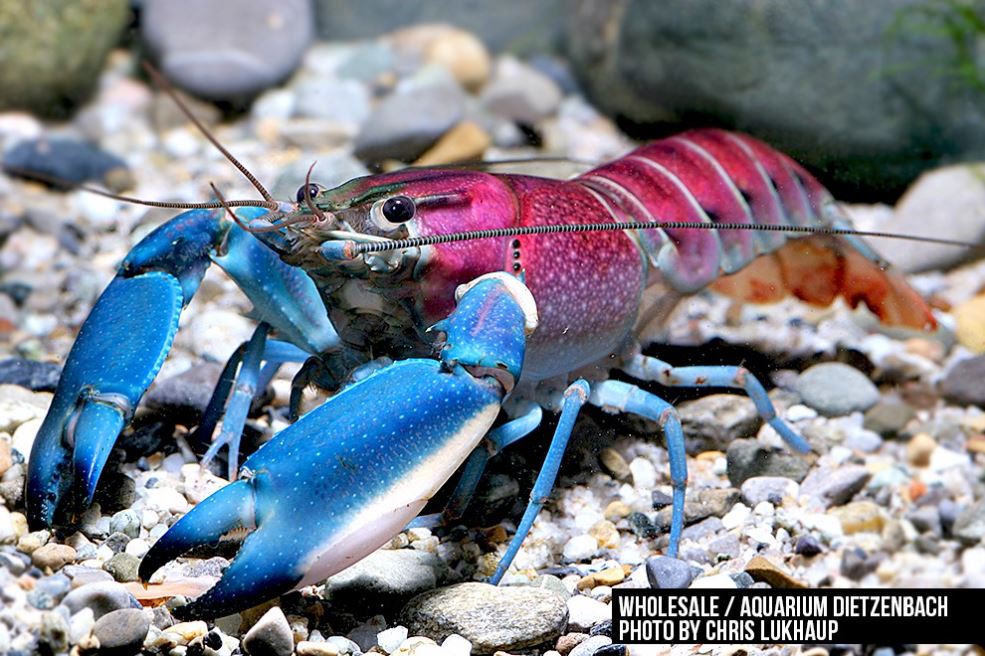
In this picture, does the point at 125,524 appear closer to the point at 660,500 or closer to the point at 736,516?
the point at 660,500

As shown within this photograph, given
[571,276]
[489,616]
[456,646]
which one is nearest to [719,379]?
[571,276]

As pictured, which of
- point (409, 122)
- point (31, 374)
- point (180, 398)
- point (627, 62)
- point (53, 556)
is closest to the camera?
point (53, 556)

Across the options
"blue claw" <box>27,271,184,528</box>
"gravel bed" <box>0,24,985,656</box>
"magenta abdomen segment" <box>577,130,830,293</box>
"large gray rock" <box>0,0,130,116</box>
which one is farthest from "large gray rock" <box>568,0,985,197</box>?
"large gray rock" <box>0,0,130,116</box>

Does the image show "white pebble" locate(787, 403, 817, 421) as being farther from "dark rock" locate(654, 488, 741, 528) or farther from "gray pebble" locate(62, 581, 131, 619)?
"gray pebble" locate(62, 581, 131, 619)

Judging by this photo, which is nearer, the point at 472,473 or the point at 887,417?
the point at 472,473

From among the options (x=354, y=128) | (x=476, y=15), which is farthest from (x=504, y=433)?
(x=476, y=15)

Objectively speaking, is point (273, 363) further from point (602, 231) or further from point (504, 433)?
point (602, 231)
